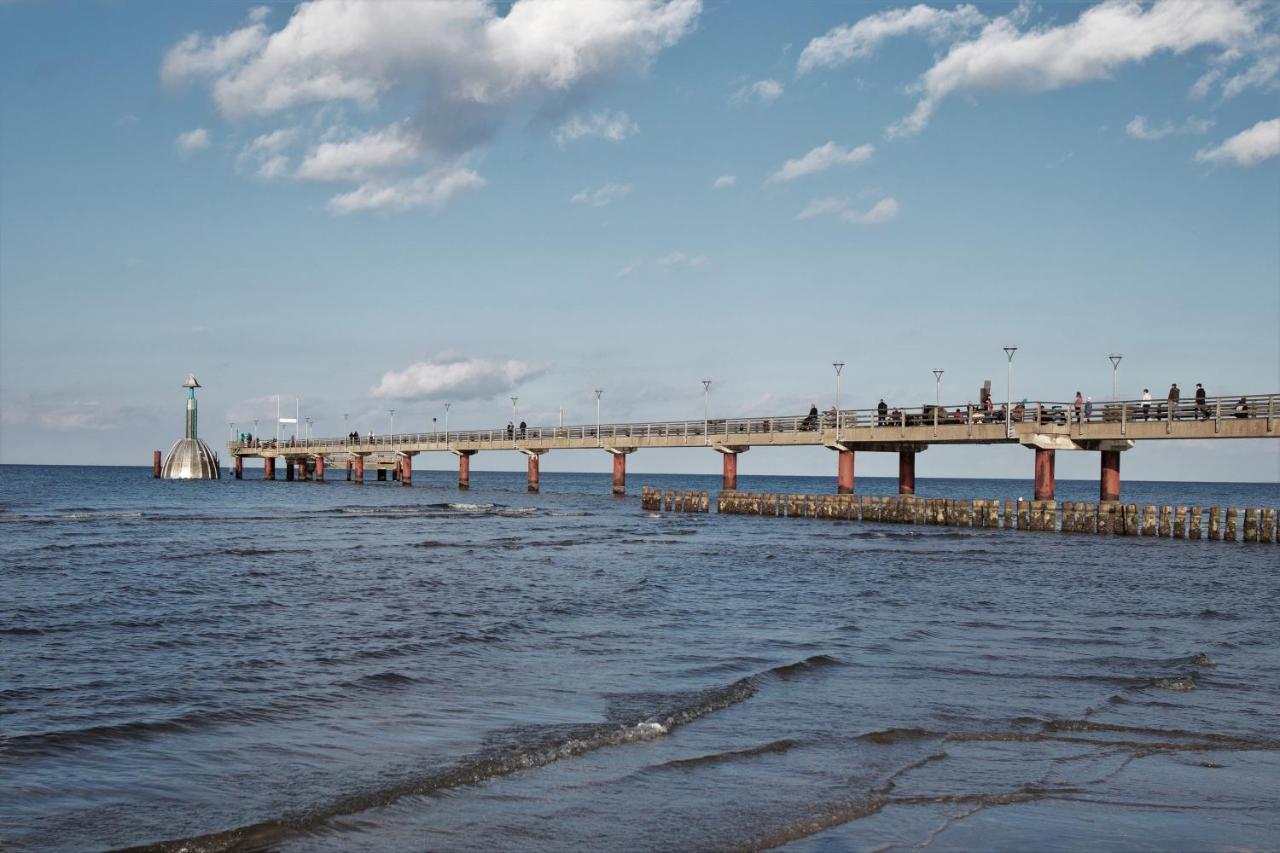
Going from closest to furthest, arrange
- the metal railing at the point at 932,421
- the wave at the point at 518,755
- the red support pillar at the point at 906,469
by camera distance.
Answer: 1. the wave at the point at 518,755
2. the metal railing at the point at 932,421
3. the red support pillar at the point at 906,469

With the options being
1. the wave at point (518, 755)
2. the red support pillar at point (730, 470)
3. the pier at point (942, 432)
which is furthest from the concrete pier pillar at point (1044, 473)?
the wave at point (518, 755)

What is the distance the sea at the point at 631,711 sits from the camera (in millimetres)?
8516

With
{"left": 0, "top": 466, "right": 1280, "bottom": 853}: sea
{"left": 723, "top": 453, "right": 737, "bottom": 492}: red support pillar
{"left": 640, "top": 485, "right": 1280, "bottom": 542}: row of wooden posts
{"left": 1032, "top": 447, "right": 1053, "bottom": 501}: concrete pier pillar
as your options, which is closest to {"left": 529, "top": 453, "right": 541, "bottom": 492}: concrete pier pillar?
{"left": 640, "top": 485, "right": 1280, "bottom": 542}: row of wooden posts

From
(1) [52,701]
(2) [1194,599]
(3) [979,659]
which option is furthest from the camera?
(2) [1194,599]

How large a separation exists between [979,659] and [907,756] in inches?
233

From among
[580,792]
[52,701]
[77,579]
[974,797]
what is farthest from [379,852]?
[77,579]

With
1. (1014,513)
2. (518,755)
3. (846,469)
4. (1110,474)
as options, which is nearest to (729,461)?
(846,469)

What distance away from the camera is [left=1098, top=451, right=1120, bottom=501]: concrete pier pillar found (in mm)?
44906

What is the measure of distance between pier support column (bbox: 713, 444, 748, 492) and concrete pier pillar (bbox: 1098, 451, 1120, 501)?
2168cm

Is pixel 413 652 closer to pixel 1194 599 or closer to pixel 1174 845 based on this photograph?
pixel 1174 845

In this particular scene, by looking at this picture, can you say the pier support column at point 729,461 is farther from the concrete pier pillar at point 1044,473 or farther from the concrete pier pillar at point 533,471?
the concrete pier pillar at point 533,471

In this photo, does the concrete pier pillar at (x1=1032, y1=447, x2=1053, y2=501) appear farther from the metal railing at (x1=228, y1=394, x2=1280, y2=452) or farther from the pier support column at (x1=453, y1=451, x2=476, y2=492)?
the pier support column at (x1=453, y1=451, x2=476, y2=492)

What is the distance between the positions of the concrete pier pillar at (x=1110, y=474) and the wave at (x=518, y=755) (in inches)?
1376

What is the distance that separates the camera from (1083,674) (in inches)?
586
